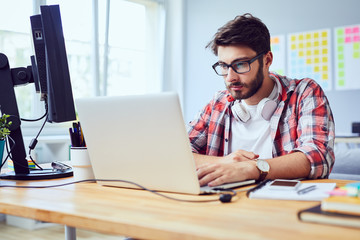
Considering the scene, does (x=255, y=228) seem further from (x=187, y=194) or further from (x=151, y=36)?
(x=151, y=36)

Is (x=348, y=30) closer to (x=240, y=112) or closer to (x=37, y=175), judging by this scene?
(x=240, y=112)

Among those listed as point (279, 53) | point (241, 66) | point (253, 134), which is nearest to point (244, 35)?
point (241, 66)

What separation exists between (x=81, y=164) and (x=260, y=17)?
3.58 m

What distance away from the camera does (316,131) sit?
143 cm

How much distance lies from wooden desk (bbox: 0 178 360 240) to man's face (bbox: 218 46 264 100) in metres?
0.73

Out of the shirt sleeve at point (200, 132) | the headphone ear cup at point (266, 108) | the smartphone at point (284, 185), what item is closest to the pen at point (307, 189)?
the smartphone at point (284, 185)

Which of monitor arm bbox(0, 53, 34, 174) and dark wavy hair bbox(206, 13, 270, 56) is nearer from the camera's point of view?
monitor arm bbox(0, 53, 34, 174)

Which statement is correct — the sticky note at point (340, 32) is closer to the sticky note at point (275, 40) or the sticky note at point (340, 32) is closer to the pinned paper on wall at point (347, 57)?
the pinned paper on wall at point (347, 57)

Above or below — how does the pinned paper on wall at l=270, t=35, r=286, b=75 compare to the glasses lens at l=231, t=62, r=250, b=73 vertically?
above

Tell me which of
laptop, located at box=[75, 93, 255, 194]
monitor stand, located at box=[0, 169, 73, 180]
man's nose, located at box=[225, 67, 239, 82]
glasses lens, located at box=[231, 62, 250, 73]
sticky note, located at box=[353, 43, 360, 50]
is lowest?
monitor stand, located at box=[0, 169, 73, 180]

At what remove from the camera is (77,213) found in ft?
2.79

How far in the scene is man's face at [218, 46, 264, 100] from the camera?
5.37 feet

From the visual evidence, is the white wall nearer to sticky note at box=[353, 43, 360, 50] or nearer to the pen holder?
sticky note at box=[353, 43, 360, 50]

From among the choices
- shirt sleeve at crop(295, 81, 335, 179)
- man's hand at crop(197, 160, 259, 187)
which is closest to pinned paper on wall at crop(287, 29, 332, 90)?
shirt sleeve at crop(295, 81, 335, 179)
